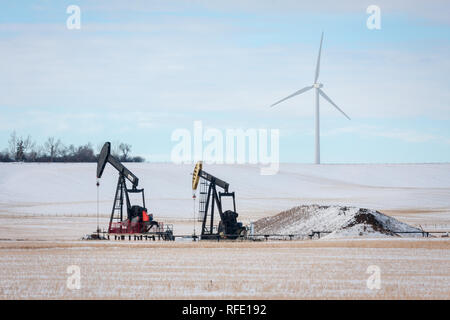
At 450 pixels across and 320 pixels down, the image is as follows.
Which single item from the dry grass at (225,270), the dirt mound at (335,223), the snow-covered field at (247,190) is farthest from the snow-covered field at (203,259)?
the dirt mound at (335,223)

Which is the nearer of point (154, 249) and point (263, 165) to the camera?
point (154, 249)

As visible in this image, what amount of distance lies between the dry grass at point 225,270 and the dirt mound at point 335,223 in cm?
733

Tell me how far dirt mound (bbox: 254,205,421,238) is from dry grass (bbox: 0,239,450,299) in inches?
288

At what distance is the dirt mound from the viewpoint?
47531 millimetres

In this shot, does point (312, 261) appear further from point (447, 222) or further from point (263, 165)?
point (263, 165)

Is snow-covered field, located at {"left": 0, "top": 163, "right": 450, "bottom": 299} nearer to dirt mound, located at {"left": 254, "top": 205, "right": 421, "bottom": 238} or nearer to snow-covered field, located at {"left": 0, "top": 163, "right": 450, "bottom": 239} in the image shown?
snow-covered field, located at {"left": 0, "top": 163, "right": 450, "bottom": 239}

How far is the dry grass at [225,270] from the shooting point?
63.3ft

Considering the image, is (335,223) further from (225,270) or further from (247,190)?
(247,190)

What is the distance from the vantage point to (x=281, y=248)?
1503 inches

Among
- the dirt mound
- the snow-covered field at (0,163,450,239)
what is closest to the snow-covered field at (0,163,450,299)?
the snow-covered field at (0,163,450,239)

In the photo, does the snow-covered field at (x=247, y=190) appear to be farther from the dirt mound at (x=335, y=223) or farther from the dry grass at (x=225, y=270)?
the dry grass at (x=225, y=270)
